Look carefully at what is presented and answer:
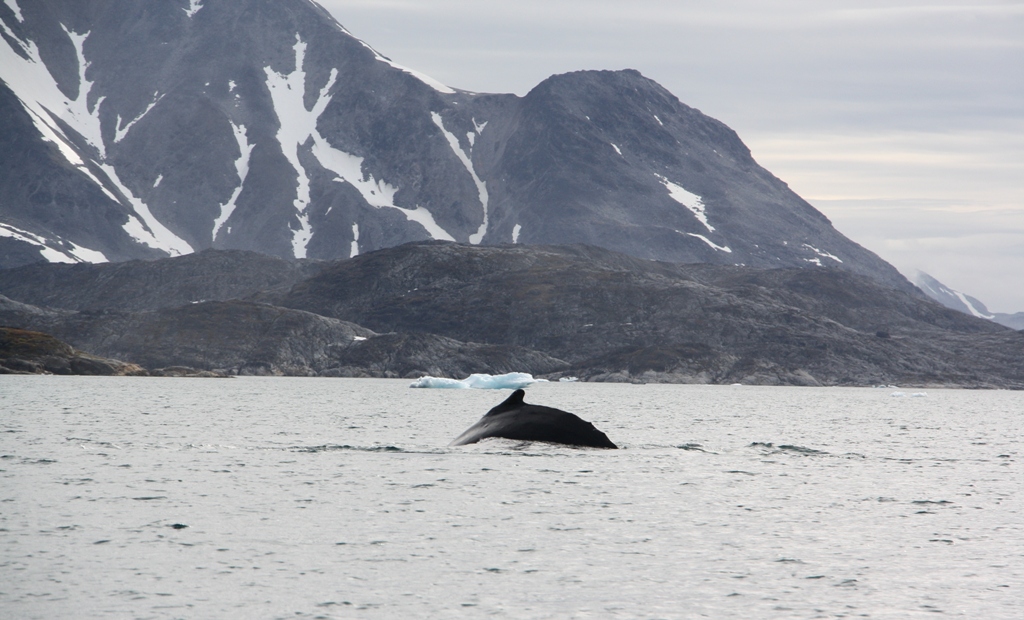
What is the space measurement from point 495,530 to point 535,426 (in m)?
22.4

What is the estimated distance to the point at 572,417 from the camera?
5006cm

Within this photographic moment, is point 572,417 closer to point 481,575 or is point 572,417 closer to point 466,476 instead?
point 466,476

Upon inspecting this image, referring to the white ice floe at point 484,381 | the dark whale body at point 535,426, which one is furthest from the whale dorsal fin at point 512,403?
the white ice floe at point 484,381

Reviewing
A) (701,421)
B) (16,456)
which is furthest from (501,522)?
(701,421)

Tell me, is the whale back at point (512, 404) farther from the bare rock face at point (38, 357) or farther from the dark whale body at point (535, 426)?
the bare rock face at point (38, 357)

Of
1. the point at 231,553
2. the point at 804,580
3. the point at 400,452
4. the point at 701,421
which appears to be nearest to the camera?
the point at 804,580

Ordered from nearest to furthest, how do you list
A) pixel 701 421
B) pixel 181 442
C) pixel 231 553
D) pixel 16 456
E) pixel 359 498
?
pixel 231 553 < pixel 359 498 < pixel 16 456 < pixel 181 442 < pixel 701 421

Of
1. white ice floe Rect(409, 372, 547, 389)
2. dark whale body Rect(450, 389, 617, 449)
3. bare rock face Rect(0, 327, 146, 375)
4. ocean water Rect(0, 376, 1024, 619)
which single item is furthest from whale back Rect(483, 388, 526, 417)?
bare rock face Rect(0, 327, 146, 375)

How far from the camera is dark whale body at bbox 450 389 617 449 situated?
49.5 metres

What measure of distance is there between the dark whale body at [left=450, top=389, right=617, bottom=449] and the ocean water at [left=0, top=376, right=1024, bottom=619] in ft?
2.31

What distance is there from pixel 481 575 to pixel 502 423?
29079mm

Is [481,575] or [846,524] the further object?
[846,524]

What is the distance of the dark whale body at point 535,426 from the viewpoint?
4953 centimetres

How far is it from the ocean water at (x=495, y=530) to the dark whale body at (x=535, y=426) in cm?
70
